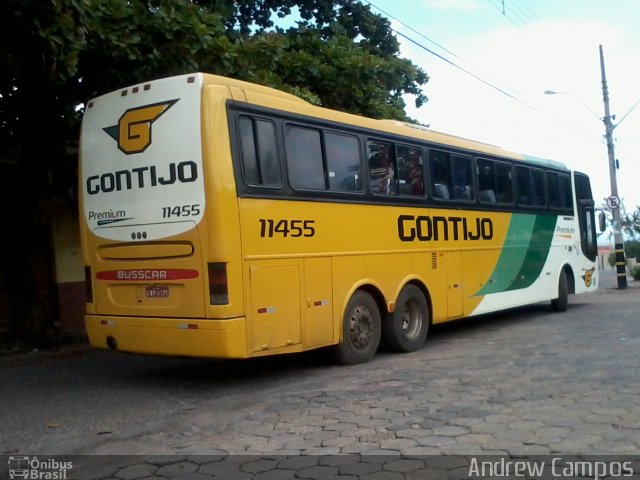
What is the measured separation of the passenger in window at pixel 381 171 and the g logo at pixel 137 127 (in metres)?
3.02

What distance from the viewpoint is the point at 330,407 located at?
22.7 ft

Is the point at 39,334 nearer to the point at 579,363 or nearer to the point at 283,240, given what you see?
the point at 283,240

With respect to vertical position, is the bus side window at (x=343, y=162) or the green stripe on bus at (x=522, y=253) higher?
the bus side window at (x=343, y=162)

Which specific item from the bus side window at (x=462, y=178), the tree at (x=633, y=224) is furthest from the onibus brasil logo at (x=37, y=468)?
the tree at (x=633, y=224)

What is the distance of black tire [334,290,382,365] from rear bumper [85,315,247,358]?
1853mm

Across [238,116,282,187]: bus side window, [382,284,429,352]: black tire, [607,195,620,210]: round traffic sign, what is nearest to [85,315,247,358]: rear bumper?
[238,116,282,187]: bus side window

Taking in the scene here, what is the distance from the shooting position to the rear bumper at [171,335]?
24.0 feet

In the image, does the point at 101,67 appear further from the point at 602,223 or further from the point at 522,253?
the point at 602,223

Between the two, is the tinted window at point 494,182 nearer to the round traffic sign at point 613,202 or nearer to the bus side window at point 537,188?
the bus side window at point 537,188

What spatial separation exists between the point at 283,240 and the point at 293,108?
1.64m

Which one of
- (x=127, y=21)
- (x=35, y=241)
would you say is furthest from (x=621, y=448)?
(x=35, y=241)

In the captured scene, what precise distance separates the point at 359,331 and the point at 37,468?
4.65 m

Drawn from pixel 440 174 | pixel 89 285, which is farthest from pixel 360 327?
pixel 89 285

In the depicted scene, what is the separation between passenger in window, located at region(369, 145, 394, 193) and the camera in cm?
954
